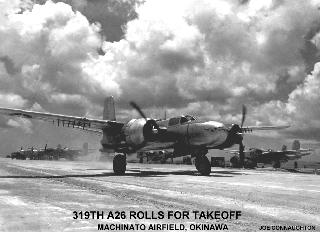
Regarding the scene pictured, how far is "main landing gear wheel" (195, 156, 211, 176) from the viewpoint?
25.1m

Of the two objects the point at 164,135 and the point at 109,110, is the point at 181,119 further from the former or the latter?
the point at 109,110

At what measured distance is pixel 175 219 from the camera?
7262 millimetres

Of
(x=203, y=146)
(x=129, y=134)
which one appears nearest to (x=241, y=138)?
(x=203, y=146)

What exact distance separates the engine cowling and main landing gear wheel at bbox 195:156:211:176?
389cm

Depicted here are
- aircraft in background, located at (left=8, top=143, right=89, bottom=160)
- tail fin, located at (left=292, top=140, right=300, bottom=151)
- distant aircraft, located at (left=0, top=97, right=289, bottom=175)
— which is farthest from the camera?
aircraft in background, located at (left=8, top=143, right=89, bottom=160)

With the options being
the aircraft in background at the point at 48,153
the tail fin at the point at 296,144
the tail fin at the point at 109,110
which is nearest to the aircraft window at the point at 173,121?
the tail fin at the point at 109,110

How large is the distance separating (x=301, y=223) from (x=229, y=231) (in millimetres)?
1822

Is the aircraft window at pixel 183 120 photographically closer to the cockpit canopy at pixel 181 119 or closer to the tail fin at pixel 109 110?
the cockpit canopy at pixel 181 119

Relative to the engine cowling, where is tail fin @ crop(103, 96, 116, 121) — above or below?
above

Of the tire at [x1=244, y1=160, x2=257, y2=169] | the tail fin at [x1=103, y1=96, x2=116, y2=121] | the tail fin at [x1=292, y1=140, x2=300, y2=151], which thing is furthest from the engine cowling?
the tail fin at [x1=292, y1=140, x2=300, y2=151]

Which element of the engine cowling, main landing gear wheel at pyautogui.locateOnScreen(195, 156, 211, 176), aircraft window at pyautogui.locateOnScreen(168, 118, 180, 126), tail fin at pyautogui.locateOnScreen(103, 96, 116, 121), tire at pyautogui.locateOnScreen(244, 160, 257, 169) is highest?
tail fin at pyautogui.locateOnScreen(103, 96, 116, 121)

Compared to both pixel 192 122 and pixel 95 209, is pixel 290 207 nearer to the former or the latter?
pixel 95 209

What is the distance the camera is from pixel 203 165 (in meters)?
25.3

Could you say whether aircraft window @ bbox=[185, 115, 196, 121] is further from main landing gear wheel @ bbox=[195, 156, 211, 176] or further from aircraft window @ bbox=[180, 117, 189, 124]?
main landing gear wheel @ bbox=[195, 156, 211, 176]
